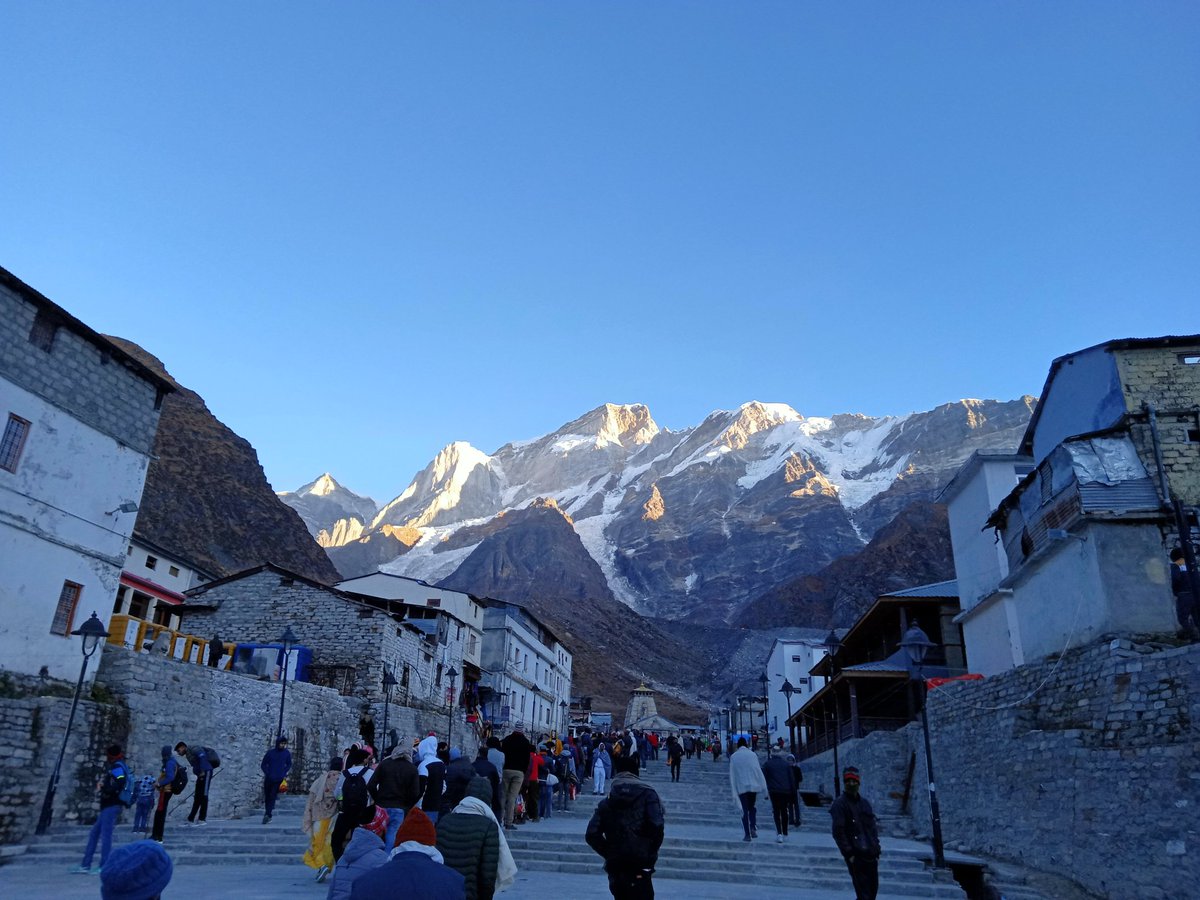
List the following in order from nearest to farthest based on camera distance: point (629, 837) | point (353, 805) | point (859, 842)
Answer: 1. point (629, 837)
2. point (859, 842)
3. point (353, 805)

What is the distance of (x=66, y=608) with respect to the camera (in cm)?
1628

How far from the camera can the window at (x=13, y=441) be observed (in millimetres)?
15164

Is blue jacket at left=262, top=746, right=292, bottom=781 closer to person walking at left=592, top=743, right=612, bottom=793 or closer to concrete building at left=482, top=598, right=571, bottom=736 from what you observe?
person walking at left=592, top=743, right=612, bottom=793

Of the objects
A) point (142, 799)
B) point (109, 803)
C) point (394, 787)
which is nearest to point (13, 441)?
point (142, 799)

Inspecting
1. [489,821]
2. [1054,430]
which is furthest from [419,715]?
[489,821]

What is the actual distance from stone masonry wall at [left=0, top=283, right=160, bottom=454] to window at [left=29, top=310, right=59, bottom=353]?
0.07 m

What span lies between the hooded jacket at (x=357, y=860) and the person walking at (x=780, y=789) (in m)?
10.9

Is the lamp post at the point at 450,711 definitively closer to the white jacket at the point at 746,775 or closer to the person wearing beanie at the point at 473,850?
the white jacket at the point at 746,775

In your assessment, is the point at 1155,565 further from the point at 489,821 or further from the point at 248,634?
the point at 248,634

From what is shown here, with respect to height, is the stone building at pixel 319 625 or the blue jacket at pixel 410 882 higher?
the stone building at pixel 319 625

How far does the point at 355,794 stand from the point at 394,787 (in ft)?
2.85

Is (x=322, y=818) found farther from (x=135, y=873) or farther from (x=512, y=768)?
(x=135, y=873)

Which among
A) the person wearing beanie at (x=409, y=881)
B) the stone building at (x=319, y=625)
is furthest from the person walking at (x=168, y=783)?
the stone building at (x=319, y=625)

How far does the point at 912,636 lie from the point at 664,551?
493 feet
